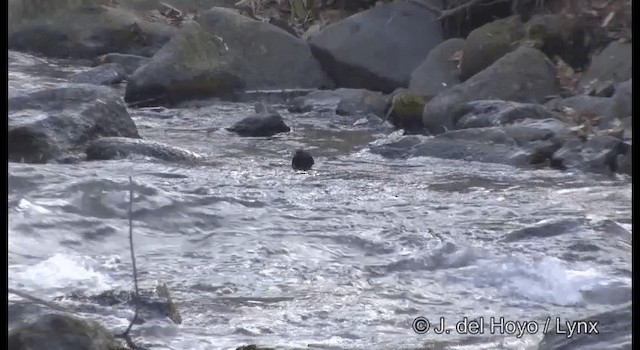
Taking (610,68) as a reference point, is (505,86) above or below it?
below

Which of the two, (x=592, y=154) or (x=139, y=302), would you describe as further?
(x=592, y=154)

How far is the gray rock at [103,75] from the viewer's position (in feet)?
39.4

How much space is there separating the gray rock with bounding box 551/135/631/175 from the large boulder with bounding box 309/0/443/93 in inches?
140

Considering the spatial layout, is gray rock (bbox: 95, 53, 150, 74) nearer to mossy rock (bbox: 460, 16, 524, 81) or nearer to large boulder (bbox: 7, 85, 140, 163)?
mossy rock (bbox: 460, 16, 524, 81)

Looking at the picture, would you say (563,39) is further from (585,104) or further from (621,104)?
(621,104)

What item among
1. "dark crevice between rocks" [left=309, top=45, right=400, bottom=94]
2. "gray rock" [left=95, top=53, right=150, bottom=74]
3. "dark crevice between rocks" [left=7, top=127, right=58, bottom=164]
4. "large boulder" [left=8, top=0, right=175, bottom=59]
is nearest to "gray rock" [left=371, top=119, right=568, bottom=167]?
"dark crevice between rocks" [left=7, top=127, right=58, bottom=164]

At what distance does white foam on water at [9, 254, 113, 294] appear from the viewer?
4.50 metres

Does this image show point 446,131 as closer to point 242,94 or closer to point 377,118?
point 377,118

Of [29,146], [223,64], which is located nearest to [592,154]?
[29,146]

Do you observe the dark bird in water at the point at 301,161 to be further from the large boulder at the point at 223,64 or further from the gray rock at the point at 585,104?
the large boulder at the point at 223,64

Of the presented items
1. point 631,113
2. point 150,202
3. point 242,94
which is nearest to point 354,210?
point 150,202

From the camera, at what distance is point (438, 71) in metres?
10.9

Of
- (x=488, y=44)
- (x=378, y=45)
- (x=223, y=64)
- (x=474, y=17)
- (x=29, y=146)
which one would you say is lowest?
(x=29, y=146)

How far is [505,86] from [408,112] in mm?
794
